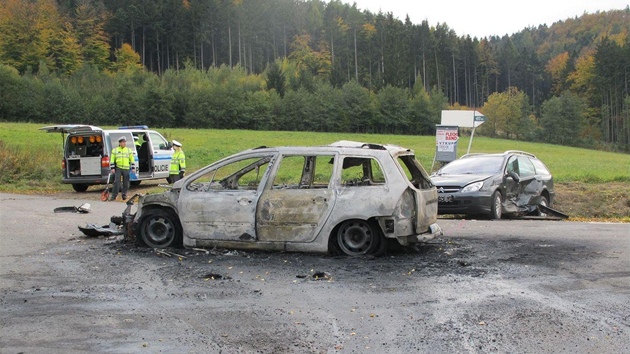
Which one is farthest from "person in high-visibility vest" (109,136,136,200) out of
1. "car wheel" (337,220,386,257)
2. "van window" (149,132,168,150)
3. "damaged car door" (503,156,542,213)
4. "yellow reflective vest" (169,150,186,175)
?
"car wheel" (337,220,386,257)

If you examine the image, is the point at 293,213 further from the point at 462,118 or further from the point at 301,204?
the point at 462,118

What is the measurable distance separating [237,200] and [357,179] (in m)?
1.69

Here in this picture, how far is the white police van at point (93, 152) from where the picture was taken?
67.7 ft

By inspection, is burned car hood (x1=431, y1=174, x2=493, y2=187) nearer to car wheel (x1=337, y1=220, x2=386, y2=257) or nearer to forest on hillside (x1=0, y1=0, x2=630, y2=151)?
car wheel (x1=337, y1=220, x2=386, y2=257)

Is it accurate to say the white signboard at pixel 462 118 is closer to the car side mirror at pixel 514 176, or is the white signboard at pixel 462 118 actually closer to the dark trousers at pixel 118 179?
the car side mirror at pixel 514 176

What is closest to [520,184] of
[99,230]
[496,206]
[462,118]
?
[496,206]

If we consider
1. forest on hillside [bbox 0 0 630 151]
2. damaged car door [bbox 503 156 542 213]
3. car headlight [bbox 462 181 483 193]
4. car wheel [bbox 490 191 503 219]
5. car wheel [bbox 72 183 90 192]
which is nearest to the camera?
car wheel [bbox 490 191 503 219]

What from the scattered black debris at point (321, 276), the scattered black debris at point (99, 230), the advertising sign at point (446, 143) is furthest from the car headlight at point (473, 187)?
the advertising sign at point (446, 143)

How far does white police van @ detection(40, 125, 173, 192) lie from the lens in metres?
20.6

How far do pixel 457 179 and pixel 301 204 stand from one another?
6.57m

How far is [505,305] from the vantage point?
6332 mm

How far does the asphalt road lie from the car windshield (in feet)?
15.6

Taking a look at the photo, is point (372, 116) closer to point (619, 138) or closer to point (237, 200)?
point (619, 138)

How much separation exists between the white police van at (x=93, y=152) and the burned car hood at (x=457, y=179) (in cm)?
1064
